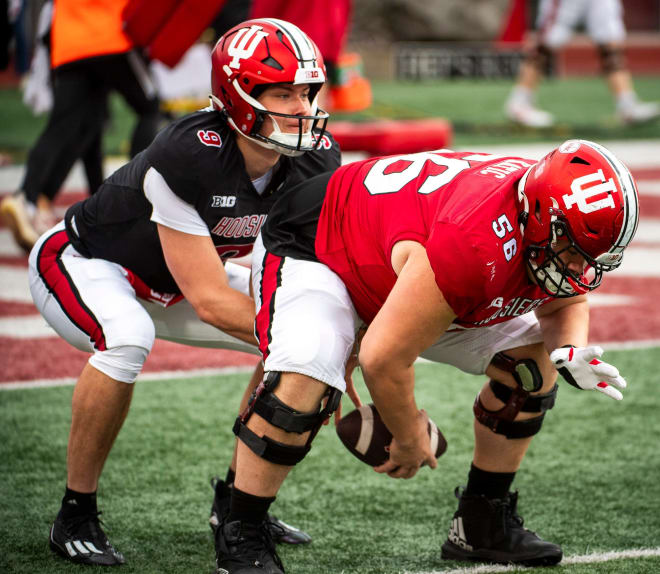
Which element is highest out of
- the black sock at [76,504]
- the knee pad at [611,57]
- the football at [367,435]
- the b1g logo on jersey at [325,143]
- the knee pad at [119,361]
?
the b1g logo on jersey at [325,143]

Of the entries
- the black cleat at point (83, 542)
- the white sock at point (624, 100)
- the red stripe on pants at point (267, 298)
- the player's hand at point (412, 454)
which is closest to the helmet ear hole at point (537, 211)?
the player's hand at point (412, 454)

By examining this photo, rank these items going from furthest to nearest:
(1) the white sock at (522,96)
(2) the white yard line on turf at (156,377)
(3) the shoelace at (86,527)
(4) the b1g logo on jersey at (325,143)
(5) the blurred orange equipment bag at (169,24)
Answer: (1) the white sock at (522,96) → (5) the blurred orange equipment bag at (169,24) → (2) the white yard line on turf at (156,377) → (4) the b1g logo on jersey at (325,143) → (3) the shoelace at (86,527)

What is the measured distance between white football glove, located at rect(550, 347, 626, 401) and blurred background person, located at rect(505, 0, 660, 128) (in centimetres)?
897

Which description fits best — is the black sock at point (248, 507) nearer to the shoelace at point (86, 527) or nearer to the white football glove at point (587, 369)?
the shoelace at point (86, 527)

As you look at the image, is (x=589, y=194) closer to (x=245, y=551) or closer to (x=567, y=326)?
(x=567, y=326)

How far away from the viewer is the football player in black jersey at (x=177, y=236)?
9.97ft

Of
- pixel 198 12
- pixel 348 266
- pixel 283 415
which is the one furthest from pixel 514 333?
pixel 198 12

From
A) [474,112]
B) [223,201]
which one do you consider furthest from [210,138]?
[474,112]

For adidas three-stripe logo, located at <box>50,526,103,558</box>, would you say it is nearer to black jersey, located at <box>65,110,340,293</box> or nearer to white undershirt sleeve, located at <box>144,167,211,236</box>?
black jersey, located at <box>65,110,340,293</box>

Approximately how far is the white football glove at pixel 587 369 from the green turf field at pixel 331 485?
0.54 m

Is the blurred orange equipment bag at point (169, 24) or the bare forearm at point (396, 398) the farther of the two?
the blurred orange equipment bag at point (169, 24)

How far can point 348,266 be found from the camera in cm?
294

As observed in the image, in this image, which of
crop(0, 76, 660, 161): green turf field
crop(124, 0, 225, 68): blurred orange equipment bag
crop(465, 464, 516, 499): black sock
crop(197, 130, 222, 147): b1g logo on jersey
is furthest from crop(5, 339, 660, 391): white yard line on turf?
crop(0, 76, 660, 161): green turf field

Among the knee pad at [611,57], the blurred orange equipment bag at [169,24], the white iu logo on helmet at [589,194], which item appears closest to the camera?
the white iu logo on helmet at [589,194]
